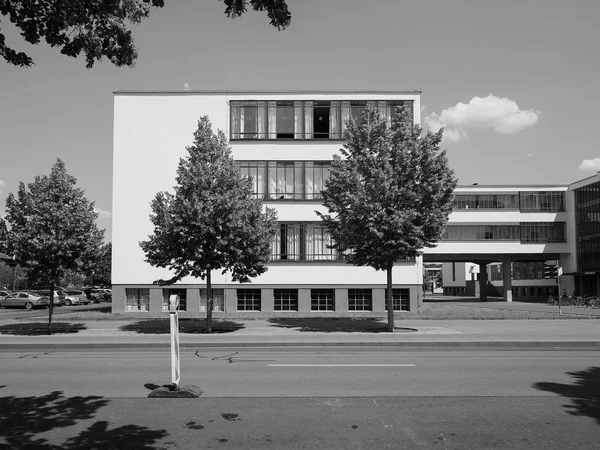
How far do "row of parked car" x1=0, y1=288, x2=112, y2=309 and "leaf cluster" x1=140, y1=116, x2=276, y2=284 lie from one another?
2662 cm

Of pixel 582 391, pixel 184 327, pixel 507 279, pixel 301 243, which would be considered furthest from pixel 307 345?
pixel 507 279

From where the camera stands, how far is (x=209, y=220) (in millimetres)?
19938

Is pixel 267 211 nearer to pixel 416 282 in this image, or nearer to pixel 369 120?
pixel 369 120

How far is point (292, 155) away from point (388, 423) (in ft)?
86.1

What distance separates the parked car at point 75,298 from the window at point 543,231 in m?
44.5

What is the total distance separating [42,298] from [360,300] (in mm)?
27527

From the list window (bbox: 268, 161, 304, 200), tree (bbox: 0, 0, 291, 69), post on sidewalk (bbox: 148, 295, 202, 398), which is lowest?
post on sidewalk (bbox: 148, 295, 202, 398)

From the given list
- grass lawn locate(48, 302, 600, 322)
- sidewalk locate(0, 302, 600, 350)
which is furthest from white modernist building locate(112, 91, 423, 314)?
sidewalk locate(0, 302, 600, 350)

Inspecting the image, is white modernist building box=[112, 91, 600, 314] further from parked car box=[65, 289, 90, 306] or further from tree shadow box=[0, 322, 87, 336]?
parked car box=[65, 289, 90, 306]

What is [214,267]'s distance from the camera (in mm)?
21125

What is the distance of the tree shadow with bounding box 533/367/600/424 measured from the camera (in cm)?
780

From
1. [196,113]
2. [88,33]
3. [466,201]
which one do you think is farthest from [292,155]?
[466,201]

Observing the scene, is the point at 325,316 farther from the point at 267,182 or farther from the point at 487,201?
the point at 487,201

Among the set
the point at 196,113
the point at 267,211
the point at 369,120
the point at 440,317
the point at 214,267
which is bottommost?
the point at 440,317
